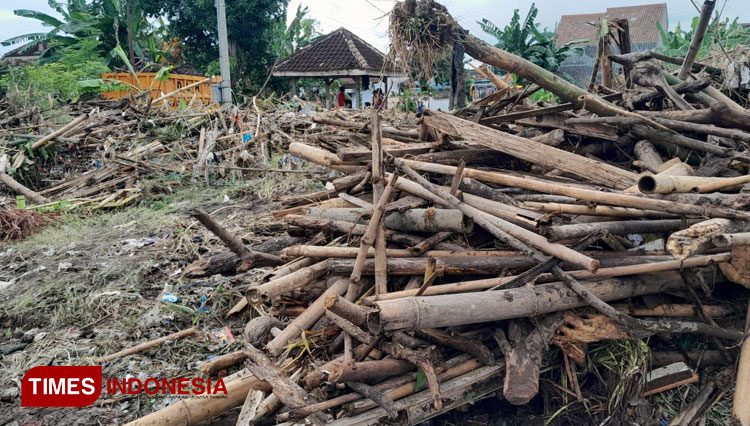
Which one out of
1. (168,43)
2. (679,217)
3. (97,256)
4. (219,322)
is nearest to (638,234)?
(679,217)

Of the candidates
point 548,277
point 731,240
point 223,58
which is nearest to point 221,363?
point 548,277

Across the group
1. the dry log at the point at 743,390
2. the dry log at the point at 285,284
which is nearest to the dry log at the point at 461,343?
the dry log at the point at 285,284

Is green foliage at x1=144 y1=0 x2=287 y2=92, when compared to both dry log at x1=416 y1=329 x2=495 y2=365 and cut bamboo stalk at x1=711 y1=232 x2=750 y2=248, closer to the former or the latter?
dry log at x1=416 y1=329 x2=495 y2=365

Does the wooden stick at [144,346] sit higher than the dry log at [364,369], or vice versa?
the dry log at [364,369]

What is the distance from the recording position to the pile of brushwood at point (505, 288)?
247cm

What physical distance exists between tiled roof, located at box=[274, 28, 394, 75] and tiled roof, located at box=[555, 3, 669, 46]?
69.6 ft

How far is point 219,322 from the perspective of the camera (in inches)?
170

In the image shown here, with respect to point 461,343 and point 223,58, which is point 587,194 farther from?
point 223,58

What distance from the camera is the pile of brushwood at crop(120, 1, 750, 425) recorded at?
2.47 m

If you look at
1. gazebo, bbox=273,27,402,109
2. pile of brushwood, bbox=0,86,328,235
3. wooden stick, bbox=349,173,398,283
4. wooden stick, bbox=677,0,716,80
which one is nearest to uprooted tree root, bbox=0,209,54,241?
pile of brushwood, bbox=0,86,328,235

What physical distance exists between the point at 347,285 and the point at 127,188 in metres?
6.68

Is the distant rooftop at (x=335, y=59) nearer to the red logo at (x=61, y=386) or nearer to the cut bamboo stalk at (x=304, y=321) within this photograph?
the red logo at (x=61, y=386)

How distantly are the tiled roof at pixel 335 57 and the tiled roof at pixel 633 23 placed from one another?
836 inches

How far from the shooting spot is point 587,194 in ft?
9.46
